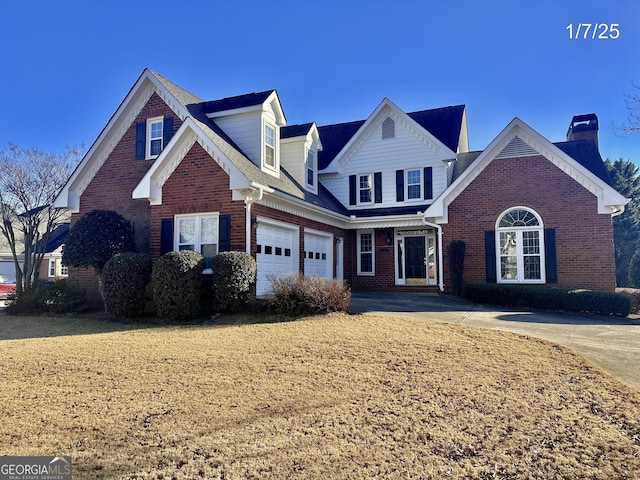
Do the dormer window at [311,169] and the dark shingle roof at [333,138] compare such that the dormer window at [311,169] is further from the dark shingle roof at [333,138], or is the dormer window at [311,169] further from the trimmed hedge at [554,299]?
the trimmed hedge at [554,299]

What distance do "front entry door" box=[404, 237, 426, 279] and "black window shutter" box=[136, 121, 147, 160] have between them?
11.0 m

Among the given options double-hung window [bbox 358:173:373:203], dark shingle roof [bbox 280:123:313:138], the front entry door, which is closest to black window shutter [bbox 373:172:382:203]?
double-hung window [bbox 358:173:373:203]

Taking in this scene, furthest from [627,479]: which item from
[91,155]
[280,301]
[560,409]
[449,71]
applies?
[91,155]

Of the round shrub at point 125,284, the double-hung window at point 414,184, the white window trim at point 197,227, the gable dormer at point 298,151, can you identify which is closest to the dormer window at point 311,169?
the gable dormer at point 298,151

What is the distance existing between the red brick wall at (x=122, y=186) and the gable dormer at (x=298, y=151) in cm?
448

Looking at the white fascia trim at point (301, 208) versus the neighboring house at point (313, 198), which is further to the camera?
the white fascia trim at point (301, 208)

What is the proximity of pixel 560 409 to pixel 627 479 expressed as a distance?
132cm

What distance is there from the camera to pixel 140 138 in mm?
14422

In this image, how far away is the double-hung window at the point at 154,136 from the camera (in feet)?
46.7

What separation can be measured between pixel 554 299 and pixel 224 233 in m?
9.57

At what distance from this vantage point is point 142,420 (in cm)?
430

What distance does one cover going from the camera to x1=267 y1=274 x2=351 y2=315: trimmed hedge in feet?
33.3

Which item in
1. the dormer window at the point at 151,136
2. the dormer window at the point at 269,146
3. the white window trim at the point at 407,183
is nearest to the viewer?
the dormer window at the point at 151,136

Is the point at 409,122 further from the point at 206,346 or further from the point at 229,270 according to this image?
the point at 206,346
